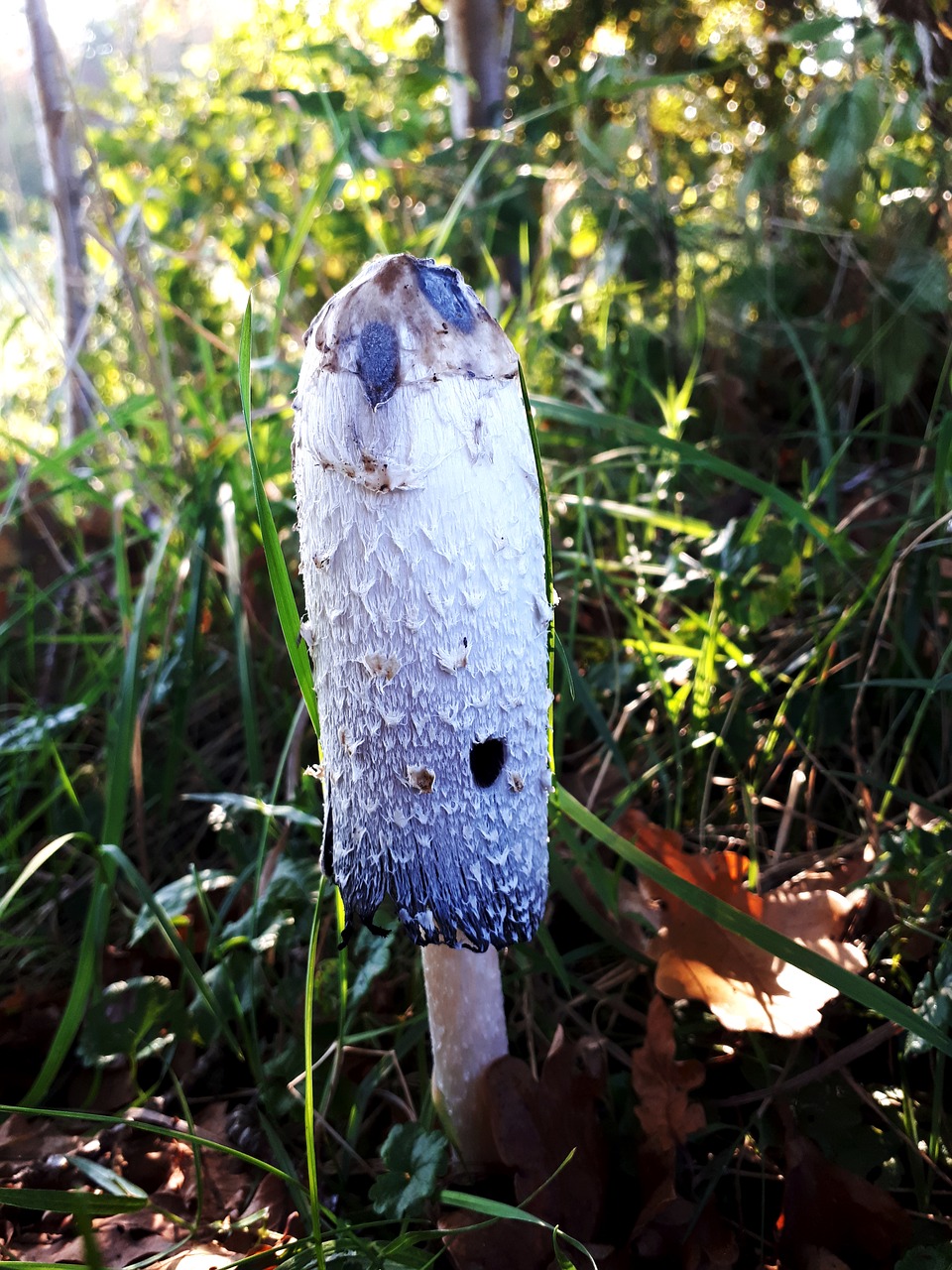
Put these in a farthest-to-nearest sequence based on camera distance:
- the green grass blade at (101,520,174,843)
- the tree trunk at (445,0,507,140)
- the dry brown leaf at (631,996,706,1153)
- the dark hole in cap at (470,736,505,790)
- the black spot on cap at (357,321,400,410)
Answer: the tree trunk at (445,0,507,140) < the green grass blade at (101,520,174,843) < the dry brown leaf at (631,996,706,1153) < the dark hole in cap at (470,736,505,790) < the black spot on cap at (357,321,400,410)

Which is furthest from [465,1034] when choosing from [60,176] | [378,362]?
[60,176]

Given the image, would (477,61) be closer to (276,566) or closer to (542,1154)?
(276,566)

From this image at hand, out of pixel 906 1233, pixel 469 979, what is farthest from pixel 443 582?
pixel 906 1233

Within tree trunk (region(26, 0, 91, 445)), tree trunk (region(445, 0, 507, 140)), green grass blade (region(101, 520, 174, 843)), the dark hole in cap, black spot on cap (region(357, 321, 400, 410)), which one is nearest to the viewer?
black spot on cap (region(357, 321, 400, 410))

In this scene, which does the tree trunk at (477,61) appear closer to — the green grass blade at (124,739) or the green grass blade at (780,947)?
the green grass blade at (124,739)

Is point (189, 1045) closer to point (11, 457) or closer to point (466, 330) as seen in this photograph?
point (466, 330)

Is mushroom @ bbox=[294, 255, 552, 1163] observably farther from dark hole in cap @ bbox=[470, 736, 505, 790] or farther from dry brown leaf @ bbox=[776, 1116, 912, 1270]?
dry brown leaf @ bbox=[776, 1116, 912, 1270]

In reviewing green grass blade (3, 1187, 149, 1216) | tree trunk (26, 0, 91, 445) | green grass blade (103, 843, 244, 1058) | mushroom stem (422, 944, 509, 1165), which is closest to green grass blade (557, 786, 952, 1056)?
mushroom stem (422, 944, 509, 1165)
